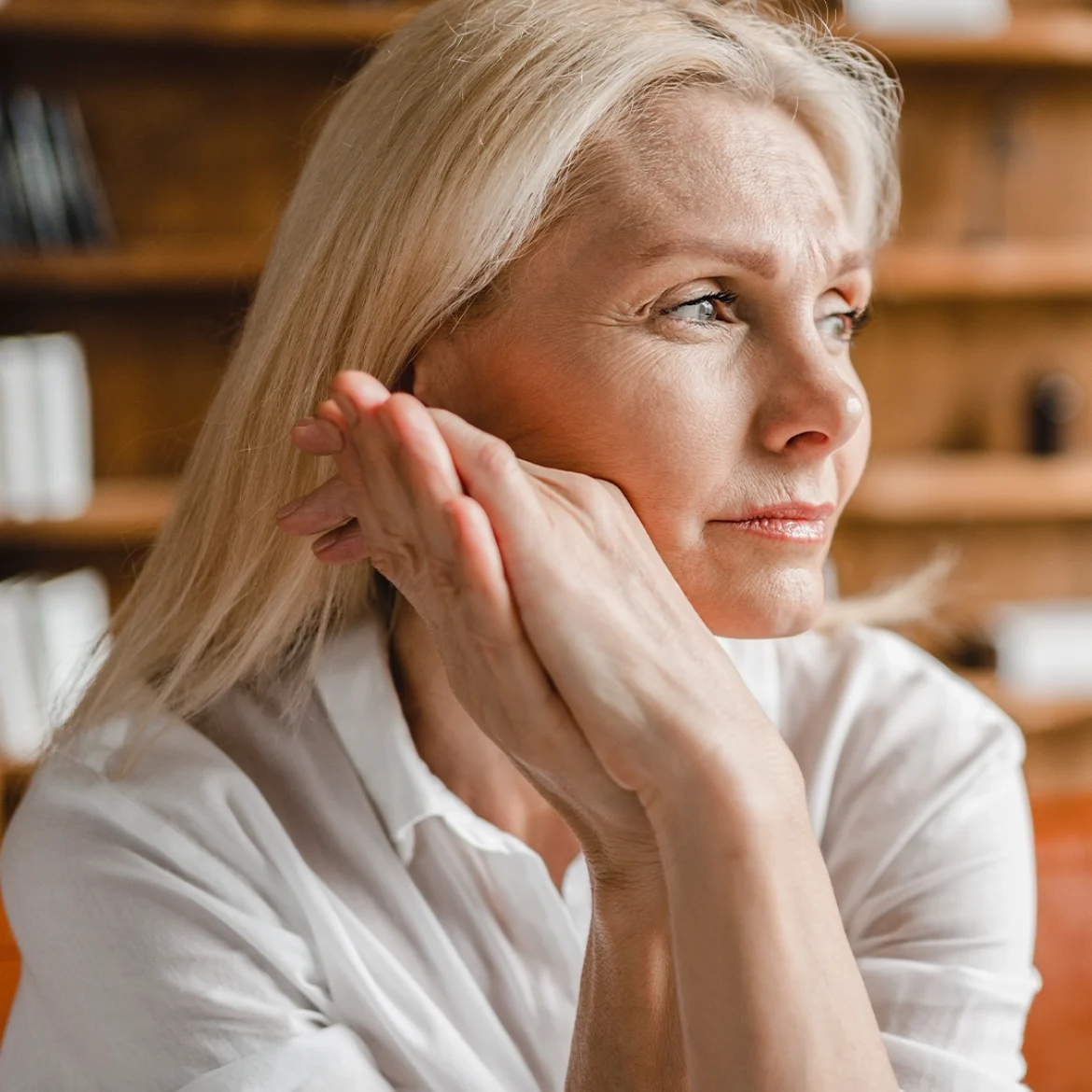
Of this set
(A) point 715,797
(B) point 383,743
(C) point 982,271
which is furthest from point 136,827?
(C) point 982,271

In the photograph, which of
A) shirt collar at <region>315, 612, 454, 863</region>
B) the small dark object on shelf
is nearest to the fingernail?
shirt collar at <region>315, 612, 454, 863</region>

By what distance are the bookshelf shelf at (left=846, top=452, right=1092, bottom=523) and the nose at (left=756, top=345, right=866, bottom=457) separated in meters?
1.86

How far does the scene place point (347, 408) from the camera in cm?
81

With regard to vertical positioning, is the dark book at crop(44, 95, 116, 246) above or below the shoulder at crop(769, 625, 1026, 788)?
above

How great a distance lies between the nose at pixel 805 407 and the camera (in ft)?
3.05

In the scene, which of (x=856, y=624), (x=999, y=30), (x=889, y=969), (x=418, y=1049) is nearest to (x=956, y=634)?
(x=999, y=30)

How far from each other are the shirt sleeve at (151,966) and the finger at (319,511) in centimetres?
28

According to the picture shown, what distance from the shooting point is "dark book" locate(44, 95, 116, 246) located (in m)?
2.41

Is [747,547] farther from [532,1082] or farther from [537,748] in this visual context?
[532,1082]

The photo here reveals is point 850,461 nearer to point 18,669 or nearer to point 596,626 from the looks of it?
point 596,626

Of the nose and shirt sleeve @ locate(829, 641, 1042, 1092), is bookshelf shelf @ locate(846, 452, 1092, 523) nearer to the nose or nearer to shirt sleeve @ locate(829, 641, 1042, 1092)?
shirt sleeve @ locate(829, 641, 1042, 1092)

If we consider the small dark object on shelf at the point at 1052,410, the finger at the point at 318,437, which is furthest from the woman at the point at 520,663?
the small dark object on shelf at the point at 1052,410

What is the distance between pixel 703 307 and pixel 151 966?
65 centimetres

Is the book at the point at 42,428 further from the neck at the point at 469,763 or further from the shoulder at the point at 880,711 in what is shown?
the shoulder at the point at 880,711
